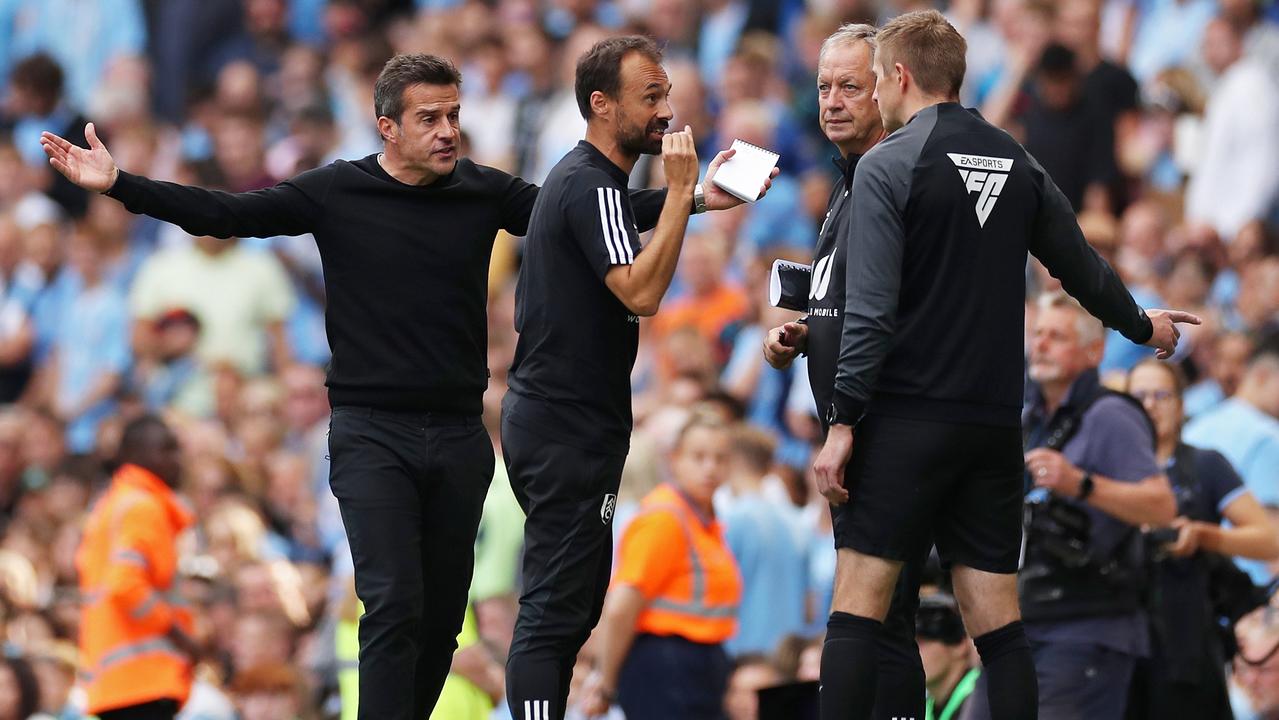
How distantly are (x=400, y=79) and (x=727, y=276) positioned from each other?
276 inches

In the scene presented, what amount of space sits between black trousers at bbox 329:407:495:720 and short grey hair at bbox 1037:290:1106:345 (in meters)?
2.32

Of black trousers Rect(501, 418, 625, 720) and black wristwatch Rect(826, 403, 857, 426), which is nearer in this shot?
black wristwatch Rect(826, 403, 857, 426)

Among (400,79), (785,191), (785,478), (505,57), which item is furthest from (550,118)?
(400,79)

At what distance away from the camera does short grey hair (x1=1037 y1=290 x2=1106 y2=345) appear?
8016 millimetres

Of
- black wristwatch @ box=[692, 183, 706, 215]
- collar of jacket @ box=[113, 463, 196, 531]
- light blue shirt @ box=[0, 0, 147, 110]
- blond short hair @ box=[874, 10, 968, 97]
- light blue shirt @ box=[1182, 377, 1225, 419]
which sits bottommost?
collar of jacket @ box=[113, 463, 196, 531]

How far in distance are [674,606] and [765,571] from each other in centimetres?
145

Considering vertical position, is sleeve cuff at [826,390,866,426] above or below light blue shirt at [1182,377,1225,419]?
above

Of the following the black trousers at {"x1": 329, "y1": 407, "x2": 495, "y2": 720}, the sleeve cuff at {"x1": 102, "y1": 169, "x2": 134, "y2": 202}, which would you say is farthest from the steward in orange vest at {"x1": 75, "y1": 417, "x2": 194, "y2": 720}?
the sleeve cuff at {"x1": 102, "y1": 169, "x2": 134, "y2": 202}

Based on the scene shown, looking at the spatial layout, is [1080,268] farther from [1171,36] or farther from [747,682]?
[1171,36]

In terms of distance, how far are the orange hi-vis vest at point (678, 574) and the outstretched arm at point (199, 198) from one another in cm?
292

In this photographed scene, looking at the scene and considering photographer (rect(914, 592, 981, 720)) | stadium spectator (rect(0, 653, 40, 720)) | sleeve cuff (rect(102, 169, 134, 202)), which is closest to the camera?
sleeve cuff (rect(102, 169, 134, 202))

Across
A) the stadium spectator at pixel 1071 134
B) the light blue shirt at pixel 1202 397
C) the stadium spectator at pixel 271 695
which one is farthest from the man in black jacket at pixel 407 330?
the stadium spectator at pixel 1071 134

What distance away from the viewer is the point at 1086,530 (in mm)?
7895

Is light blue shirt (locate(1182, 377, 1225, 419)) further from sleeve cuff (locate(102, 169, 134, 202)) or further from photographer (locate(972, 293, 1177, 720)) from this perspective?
sleeve cuff (locate(102, 169, 134, 202))
